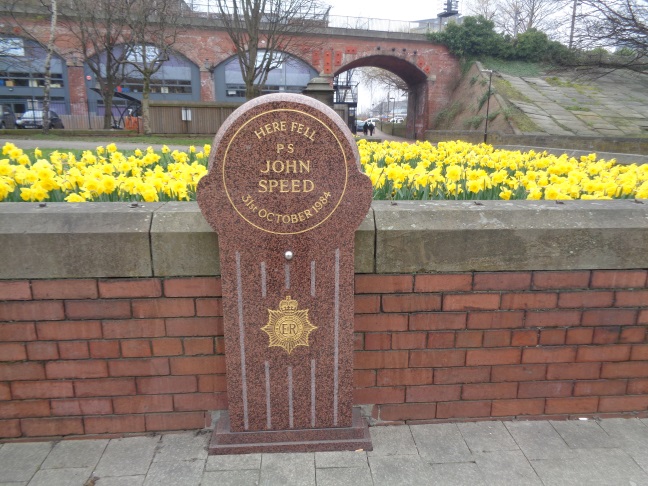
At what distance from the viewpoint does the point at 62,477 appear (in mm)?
2309

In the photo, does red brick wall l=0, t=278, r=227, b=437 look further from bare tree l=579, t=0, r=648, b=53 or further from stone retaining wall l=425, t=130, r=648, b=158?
bare tree l=579, t=0, r=648, b=53

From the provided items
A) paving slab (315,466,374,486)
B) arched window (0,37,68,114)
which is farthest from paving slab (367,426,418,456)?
arched window (0,37,68,114)

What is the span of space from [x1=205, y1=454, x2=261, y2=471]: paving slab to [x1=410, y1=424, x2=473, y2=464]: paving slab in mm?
861

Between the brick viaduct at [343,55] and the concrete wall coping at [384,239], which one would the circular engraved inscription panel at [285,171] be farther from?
the brick viaduct at [343,55]

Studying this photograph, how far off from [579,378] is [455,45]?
1453 inches

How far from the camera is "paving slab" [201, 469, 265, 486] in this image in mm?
2268

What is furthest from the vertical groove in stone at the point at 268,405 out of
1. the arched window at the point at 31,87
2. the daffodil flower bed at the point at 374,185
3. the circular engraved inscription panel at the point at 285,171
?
the arched window at the point at 31,87

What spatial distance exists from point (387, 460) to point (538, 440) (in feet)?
2.85

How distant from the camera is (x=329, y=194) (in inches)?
90.9

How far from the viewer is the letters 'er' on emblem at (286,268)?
2250 mm

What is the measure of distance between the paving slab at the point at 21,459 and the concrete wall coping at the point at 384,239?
→ 36.5 inches

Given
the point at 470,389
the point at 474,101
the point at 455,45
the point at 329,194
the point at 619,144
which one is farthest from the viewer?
the point at 455,45

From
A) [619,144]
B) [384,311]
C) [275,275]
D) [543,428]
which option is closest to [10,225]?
[275,275]

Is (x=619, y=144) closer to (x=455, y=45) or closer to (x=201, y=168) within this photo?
(x=201, y=168)
